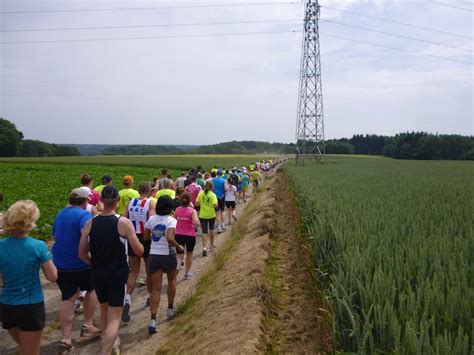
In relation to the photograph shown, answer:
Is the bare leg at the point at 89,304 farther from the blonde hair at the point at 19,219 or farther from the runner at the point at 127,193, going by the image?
the runner at the point at 127,193

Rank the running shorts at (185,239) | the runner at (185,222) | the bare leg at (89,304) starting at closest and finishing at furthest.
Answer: the bare leg at (89,304)
the runner at (185,222)
the running shorts at (185,239)

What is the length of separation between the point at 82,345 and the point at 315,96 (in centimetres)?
4119

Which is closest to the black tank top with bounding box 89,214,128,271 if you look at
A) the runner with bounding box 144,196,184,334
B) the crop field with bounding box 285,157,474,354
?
the runner with bounding box 144,196,184,334

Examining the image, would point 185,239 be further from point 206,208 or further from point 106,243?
point 106,243

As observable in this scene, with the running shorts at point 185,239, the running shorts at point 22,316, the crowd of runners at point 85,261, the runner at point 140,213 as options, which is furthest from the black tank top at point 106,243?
the running shorts at point 185,239

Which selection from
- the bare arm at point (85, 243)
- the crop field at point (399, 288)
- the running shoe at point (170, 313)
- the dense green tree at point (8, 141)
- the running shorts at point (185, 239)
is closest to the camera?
the crop field at point (399, 288)

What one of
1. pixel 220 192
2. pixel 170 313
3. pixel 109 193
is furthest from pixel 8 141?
pixel 109 193

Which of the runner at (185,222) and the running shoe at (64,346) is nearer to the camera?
the running shoe at (64,346)

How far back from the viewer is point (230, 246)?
10.2 m

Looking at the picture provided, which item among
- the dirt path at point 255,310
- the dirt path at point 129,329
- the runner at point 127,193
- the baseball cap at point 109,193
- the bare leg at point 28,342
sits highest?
the baseball cap at point 109,193

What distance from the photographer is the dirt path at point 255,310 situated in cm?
452

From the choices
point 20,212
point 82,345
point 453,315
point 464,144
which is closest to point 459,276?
point 453,315

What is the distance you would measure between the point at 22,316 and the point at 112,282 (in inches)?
40.6

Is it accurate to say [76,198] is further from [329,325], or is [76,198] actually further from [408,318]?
[408,318]
